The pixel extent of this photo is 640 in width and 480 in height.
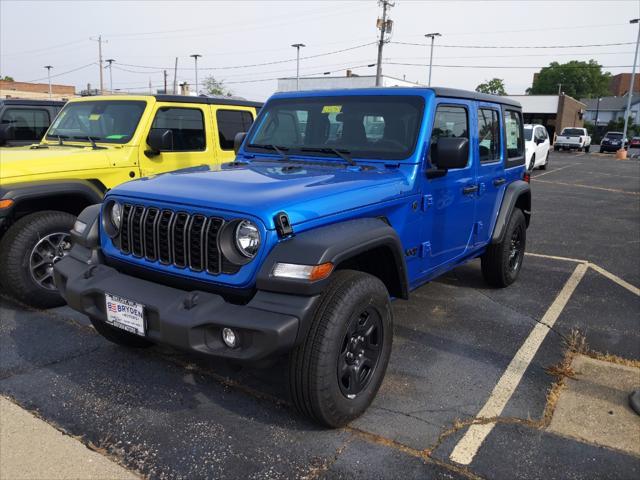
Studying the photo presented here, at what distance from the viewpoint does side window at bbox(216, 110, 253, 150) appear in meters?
6.31

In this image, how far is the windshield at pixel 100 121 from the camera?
18.2 feet

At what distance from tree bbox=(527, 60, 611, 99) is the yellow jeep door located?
10551cm

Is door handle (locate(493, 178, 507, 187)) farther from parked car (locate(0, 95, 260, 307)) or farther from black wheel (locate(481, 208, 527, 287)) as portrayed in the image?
parked car (locate(0, 95, 260, 307))

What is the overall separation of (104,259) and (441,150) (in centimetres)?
229

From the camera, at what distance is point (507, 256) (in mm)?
5312

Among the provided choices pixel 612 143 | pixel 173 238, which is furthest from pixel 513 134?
pixel 612 143

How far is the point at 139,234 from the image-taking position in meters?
3.06

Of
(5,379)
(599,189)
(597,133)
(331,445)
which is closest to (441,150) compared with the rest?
(331,445)

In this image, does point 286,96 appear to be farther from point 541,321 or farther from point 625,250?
point 625,250

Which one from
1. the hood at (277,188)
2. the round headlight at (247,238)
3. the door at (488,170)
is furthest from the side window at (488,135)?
the round headlight at (247,238)

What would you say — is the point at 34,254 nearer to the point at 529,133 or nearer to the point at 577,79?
the point at 529,133

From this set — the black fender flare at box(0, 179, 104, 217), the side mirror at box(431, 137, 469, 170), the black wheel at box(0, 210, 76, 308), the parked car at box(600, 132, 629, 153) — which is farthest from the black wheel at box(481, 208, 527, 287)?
the parked car at box(600, 132, 629, 153)

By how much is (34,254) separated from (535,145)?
17.8m

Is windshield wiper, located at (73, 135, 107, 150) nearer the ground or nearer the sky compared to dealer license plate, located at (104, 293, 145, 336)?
nearer the sky
